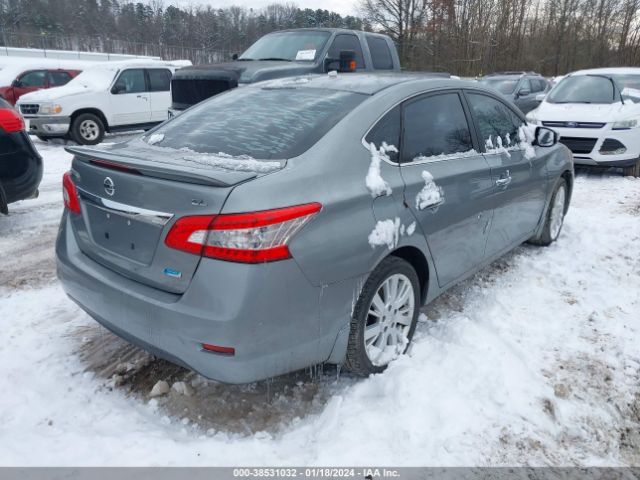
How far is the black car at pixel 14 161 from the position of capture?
498 cm

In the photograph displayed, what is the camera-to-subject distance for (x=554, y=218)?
5.07 metres

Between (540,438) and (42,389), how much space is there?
8.79 ft

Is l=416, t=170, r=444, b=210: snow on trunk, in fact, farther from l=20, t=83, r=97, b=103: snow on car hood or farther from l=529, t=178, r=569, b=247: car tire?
l=20, t=83, r=97, b=103: snow on car hood

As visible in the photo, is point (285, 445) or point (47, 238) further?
point (47, 238)

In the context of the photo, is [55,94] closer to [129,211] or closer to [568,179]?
[129,211]

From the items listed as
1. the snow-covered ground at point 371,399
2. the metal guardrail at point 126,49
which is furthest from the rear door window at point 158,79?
the metal guardrail at point 126,49

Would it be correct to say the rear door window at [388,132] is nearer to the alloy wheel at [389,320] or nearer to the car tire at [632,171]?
the alloy wheel at [389,320]

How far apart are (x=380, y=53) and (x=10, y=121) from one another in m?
6.10

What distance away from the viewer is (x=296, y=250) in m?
2.22

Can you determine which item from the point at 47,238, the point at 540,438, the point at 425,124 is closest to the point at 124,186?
the point at 425,124

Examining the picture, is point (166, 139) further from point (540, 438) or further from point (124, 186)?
point (540, 438)

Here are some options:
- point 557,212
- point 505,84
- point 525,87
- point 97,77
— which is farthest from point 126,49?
→ point 557,212

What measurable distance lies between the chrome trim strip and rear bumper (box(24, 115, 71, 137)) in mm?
9819

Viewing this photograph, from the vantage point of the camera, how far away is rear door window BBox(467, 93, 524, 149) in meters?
3.74
